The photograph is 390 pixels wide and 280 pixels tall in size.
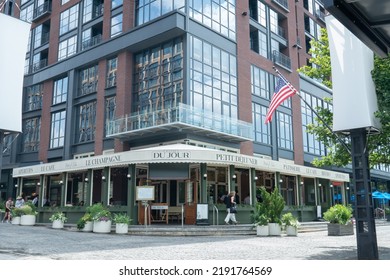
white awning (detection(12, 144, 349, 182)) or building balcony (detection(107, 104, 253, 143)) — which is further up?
building balcony (detection(107, 104, 253, 143))

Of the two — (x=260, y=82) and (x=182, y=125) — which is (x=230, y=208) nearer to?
(x=182, y=125)

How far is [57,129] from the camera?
3594 cm

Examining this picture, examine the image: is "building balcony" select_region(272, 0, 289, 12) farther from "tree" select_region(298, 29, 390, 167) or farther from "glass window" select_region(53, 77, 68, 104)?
"tree" select_region(298, 29, 390, 167)

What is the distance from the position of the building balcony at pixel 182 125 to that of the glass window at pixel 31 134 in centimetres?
1261

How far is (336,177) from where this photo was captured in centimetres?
3334

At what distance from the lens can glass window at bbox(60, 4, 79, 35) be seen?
36.9 m

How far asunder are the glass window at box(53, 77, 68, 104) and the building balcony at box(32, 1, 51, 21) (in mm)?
7736

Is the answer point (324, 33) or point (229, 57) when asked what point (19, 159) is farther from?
point (324, 33)

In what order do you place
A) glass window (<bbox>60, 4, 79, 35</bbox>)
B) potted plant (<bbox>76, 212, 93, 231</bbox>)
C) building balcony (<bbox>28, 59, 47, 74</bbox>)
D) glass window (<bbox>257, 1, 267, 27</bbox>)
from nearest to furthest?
potted plant (<bbox>76, 212, 93, 231</bbox>)
glass window (<bbox>257, 1, 267, 27</bbox>)
glass window (<bbox>60, 4, 79, 35</bbox>)
building balcony (<bbox>28, 59, 47, 74</bbox>)

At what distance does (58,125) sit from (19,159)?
6.36 meters

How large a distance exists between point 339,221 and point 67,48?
2800 cm

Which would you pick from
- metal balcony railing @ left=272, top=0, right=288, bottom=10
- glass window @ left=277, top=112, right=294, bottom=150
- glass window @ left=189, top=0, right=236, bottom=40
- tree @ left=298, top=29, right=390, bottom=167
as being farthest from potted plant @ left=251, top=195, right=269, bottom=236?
metal balcony railing @ left=272, top=0, right=288, bottom=10

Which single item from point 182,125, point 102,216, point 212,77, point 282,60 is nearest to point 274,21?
point 282,60

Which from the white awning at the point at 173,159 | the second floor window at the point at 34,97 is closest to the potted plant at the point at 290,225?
the white awning at the point at 173,159
